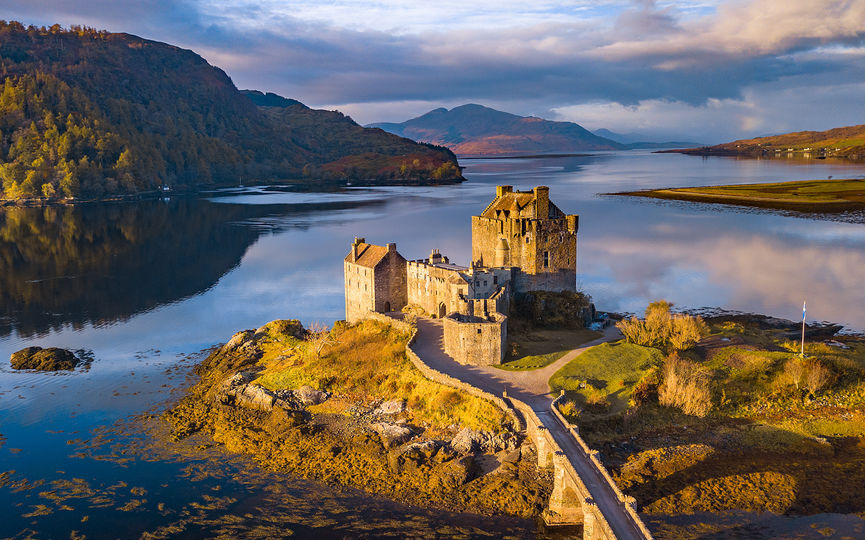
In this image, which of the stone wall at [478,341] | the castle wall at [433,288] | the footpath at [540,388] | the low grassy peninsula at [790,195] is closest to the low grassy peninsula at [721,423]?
the footpath at [540,388]

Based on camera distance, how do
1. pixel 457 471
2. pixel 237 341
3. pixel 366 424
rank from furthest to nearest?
pixel 237 341, pixel 366 424, pixel 457 471

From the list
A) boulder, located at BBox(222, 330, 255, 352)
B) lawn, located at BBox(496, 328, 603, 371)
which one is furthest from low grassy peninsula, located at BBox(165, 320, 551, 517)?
lawn, located at BBox(496, 328, 603, 371)

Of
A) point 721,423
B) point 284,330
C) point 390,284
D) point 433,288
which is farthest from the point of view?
point 284,330

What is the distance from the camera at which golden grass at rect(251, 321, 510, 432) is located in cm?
4091

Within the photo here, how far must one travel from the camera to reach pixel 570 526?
31.8 m

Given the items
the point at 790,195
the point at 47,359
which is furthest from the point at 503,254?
the point at 790,195

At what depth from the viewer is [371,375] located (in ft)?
158

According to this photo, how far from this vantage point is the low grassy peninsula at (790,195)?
487 ft

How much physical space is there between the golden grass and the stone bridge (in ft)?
2.91

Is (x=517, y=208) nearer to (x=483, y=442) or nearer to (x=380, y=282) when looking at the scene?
(x=380, y=282)

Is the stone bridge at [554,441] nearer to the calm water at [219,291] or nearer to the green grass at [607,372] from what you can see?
the green grass at [607,372]

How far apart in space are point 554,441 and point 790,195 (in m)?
159

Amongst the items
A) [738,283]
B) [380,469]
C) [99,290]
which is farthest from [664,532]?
[99,290]

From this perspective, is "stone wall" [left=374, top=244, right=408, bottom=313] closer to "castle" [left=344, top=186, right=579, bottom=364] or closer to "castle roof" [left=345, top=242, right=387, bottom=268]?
"castle" [left=344, top=186, right=579, bottom=364]
